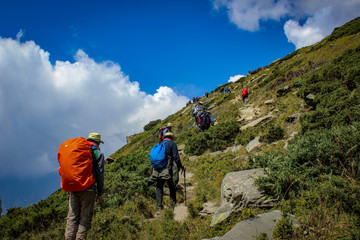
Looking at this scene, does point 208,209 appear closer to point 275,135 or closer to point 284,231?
point 284,231

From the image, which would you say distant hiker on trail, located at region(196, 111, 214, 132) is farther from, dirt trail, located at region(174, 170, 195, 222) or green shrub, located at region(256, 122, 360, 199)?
green shrub, located at region(256, 122, 360, 199)

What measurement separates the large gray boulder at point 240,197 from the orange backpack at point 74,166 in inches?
94.0

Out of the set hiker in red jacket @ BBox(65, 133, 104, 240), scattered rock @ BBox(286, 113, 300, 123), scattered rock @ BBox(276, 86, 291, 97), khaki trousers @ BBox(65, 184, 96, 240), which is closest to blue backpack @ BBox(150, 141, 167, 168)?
hiker in red jacket @ BBox(65, 133, 104, 240)

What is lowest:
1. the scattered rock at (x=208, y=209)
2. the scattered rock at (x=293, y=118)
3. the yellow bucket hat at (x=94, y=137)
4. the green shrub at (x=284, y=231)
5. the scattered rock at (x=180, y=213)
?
the green shrub at (x=284, y=231)

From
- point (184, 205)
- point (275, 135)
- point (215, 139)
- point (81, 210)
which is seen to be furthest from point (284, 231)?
point (215, 139)

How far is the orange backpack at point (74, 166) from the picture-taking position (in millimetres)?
3205

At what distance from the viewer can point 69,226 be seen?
352 centimetres

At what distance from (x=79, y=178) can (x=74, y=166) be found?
0.22 m

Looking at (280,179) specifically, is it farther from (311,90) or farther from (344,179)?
(311,90)

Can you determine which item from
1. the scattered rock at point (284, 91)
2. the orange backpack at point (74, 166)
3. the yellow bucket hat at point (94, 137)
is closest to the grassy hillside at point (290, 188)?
the orange backpack at point (74, 166)

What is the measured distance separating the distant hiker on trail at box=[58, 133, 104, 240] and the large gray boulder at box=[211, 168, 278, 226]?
2.34 m

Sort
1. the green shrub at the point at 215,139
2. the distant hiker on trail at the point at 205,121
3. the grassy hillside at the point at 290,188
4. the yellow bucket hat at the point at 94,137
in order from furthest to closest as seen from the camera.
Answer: the distant hiker on trail at the point at 205,121, the green shrub at the point at 215,139, the yellow bucket hat at the point at 94,137, the grassy hillside at the point at 290,188

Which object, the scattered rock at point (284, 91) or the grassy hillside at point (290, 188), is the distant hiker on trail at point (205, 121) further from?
the scattered rock at point (284, 91)

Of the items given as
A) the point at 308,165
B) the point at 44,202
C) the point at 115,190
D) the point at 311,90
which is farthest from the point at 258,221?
the point at 311,90
